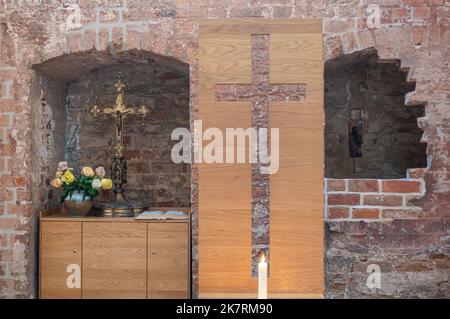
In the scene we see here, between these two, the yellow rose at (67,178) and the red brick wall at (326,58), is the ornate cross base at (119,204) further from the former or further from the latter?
the red brick wall at (326,58)

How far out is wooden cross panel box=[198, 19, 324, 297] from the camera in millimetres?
1834

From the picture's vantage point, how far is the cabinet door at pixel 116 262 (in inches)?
126

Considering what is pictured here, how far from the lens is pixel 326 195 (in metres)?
3.03

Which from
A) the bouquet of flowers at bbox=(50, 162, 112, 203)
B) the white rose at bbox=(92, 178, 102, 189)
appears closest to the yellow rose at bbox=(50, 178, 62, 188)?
the bouquet of flowers at bbox=(50, 162, 112, 203)

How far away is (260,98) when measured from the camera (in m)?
1.93

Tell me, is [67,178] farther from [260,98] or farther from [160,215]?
[260,98]

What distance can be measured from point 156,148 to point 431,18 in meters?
2.32

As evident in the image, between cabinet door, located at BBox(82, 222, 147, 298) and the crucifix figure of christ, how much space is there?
153 centimetres

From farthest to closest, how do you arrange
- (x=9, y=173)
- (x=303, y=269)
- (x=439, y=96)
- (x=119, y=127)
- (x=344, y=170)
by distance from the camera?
(x=344, y=170), (x=119, y=127), (x=9, y=173), (x=439, y=96), (x=303, y=269)

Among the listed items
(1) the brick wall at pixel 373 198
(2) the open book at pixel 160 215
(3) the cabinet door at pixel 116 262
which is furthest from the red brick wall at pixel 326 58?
(3) the cabinet door at pixel 116 262

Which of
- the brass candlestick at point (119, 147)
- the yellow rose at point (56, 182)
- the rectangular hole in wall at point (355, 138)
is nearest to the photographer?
the yellow rose at point (56, 182)

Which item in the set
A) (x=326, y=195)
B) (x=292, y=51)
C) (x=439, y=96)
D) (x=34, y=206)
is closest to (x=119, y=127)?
(x=34, y=206)

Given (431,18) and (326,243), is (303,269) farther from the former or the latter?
(431,18)

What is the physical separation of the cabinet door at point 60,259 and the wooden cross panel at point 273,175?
1719mm
